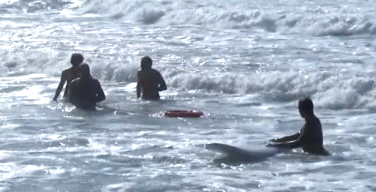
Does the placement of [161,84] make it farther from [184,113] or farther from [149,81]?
[184,113]

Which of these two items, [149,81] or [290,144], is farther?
[149,81]

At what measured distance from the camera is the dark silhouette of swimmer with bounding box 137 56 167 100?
14680 millimetres

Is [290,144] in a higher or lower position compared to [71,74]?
lower

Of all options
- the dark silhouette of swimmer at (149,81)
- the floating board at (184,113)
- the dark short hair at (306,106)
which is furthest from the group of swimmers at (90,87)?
the floating board at (184,113)

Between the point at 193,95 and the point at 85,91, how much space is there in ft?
7.92

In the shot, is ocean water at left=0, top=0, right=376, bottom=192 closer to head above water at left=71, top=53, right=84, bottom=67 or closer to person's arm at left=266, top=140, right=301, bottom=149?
person's arm at left=266, top=140, right=301, bottom=149

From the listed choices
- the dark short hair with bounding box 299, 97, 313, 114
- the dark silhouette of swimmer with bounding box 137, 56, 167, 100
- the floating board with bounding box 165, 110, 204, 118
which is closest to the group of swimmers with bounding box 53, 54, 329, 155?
the dark silhouette of swimmer with bounding box 137, 56, 167, 100

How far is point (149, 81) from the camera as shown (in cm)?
1474

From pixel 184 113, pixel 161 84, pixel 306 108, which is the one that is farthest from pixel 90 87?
pixel 306 108

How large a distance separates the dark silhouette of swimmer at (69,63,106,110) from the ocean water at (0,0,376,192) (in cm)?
Answer: 22

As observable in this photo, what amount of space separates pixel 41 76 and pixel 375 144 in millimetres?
8250

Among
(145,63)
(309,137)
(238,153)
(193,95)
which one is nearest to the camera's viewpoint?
(238,153)

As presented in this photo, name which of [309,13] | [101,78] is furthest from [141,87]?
[309,13]

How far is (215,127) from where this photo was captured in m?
12.8
